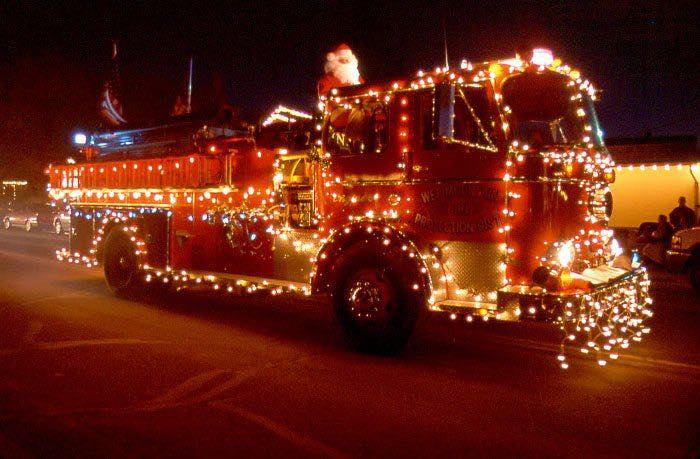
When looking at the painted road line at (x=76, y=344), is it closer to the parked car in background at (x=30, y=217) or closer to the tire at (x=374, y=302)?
the tire at (x=374, y=302)

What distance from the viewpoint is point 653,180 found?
18312 mm

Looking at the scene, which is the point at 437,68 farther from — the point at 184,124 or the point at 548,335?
the point at 184,124

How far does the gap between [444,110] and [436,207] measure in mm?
981

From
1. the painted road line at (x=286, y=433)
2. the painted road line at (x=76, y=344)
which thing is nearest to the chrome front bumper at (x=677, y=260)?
the painted road line at (x=76, y=344)

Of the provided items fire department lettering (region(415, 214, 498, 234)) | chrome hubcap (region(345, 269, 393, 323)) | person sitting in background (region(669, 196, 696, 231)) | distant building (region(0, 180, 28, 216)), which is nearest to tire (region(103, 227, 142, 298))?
chrome hubcap (region(345, 269, 393, 323))

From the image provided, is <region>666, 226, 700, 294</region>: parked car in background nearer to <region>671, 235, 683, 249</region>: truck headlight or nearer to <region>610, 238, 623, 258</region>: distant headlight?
<region>671, 235, 683, 249</region>: truck headlight

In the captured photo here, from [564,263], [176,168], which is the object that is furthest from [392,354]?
[176,168]

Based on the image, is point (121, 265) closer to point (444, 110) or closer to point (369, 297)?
point (369, 297)

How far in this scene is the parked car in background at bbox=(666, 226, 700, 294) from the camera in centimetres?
1141

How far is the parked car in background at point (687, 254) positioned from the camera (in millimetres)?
11414

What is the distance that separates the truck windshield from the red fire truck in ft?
0.05

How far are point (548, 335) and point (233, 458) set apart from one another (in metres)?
4.63

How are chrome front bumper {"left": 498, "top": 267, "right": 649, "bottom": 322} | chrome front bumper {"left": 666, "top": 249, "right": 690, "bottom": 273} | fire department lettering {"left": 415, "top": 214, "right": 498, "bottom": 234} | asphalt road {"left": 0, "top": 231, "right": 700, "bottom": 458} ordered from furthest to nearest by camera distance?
chrome front bumper {"left": 666, "top": 249, "right": 690, "bottom": 273} → fire department lettering {"left": 415, "top": 214, "right": 498, "bottom": 234} → chrome front bumper {"left": 498, "top": 267, "right": 649, "bottom": 322} → asphalt road {"left": 0, "top": 231, "right": 700, "bottom": 458}

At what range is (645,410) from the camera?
4.75 m
